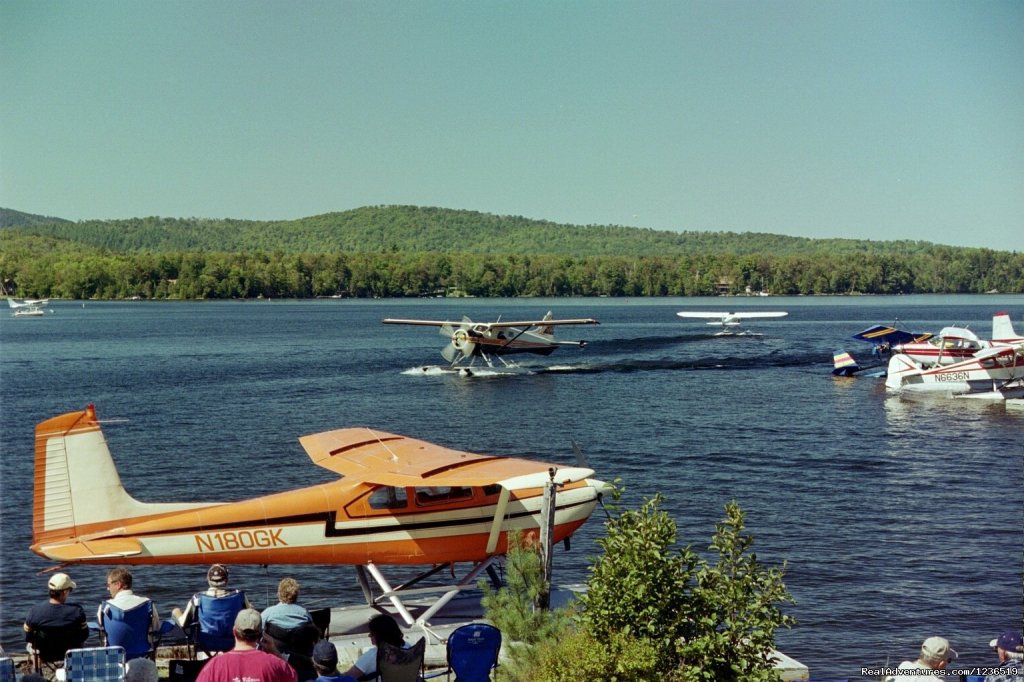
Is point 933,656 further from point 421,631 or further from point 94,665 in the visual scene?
point 94,665

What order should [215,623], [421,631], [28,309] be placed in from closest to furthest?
[215,623] < [421,631] < [28,309]

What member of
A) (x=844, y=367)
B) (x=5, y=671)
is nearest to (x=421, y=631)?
(x=5, y=671)

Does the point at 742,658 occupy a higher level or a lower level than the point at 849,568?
higher

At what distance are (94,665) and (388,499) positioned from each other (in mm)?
4780

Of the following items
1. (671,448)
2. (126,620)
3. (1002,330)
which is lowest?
(671,448)

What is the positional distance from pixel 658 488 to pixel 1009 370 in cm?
2731

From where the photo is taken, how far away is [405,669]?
8125 mm

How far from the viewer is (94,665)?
7.25 m

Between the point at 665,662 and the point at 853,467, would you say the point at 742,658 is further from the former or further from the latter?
the point at 853,467

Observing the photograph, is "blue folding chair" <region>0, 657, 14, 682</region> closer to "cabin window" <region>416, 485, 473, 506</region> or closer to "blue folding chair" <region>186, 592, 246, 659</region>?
"blue folding chair" <region>186, 592, 246, 659</region>

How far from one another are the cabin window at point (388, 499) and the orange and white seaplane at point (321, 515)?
1cm

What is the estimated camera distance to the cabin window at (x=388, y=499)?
38.3 feet

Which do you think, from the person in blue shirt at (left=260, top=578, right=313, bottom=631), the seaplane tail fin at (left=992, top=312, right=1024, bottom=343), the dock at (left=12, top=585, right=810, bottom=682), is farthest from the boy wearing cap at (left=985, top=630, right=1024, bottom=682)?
the seaplane tail fin at (left=992, top=312, right=1024, bottom=343)

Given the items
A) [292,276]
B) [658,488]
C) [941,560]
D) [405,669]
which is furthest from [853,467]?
[292,276]
